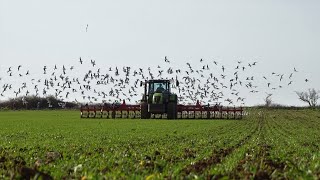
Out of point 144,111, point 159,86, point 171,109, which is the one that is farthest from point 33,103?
point 171,109

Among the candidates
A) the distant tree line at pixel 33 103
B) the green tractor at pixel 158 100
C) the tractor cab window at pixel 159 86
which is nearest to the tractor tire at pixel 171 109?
the green tractor at pixel 158 100

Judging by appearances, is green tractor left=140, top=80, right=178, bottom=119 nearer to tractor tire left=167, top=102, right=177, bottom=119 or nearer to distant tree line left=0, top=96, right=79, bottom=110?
tractor tire left=167, top=102, right=177, bottom=119

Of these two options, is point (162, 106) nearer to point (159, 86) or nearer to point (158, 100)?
point (158, 100)

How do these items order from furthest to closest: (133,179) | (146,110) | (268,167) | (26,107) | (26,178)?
(26,107)
(146,110)
(268,167)
(133,179)
(26,178)

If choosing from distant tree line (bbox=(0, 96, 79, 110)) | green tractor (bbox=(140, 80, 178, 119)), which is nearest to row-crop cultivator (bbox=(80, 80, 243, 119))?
green tractor (bbox=(140, 80, 178, 119))

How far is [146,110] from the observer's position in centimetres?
5734

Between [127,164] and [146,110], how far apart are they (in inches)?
1860

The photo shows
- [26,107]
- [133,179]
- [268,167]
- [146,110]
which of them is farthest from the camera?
[26,107]

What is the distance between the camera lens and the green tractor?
54812mm

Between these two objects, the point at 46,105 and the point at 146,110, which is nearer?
the point at 146,110

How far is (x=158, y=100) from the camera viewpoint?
54781mm

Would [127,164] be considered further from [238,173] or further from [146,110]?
[146,110]

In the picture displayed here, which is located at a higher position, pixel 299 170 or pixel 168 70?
pixel 168 70

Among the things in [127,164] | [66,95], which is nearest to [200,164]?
[127,164]
